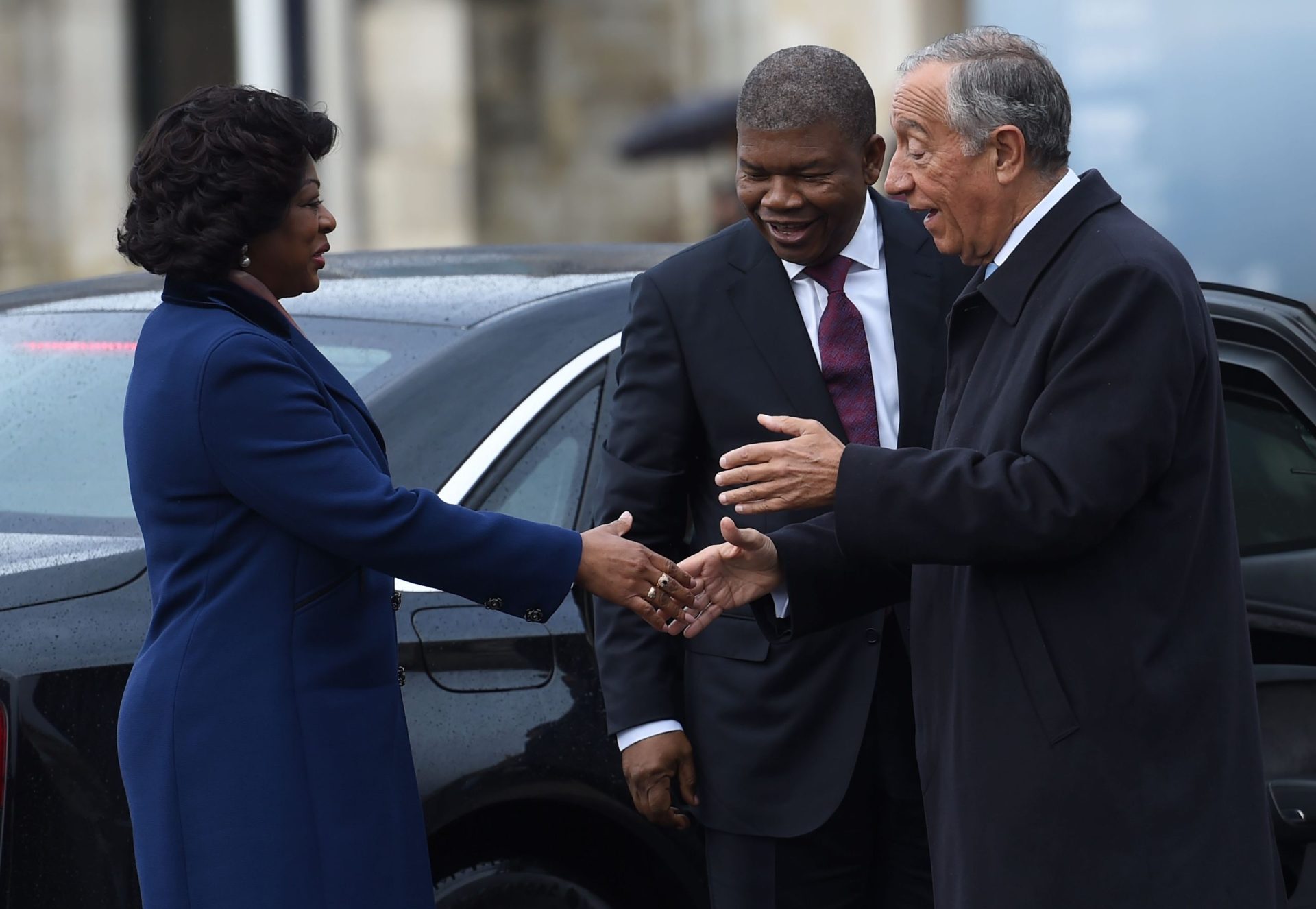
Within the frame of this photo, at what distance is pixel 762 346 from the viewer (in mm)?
2818

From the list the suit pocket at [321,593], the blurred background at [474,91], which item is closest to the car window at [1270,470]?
the suit pocket at [321,593]

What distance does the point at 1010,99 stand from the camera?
236cm

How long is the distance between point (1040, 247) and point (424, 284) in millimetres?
1494

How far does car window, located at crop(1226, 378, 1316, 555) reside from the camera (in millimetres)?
3293

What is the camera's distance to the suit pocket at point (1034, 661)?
7.29 feet

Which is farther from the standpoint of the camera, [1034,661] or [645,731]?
[645,731]

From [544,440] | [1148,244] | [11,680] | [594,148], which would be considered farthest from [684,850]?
[594,148]

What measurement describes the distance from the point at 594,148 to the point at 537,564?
11.6 metres

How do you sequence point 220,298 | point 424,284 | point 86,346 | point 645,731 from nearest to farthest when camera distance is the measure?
point 220,298 → point 645,731 → point 86,346 → point 424,284

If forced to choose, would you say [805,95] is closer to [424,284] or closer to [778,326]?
[778,326]

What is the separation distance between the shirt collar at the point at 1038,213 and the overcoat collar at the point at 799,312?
0.42 metres

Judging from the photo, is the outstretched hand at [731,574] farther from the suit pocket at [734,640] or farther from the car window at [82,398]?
the car window at [82,398]

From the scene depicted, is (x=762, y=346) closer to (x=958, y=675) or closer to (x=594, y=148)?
(x=958, y=675)

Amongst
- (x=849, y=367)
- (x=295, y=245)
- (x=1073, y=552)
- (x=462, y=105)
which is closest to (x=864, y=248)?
(x=849, y=367)
